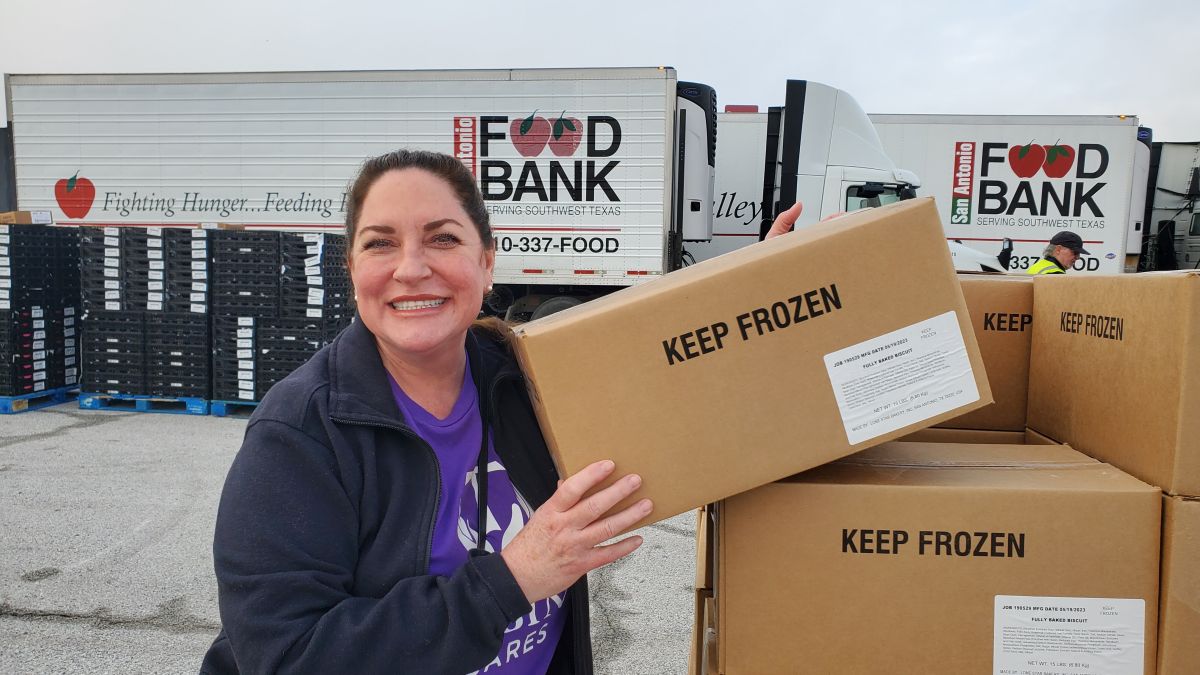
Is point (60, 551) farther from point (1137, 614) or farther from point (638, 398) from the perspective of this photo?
point (1137, 614)

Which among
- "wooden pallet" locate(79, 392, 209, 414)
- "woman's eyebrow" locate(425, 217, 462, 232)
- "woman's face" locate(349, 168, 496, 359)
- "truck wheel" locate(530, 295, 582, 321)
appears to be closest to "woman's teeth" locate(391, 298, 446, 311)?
"woman's face" locate(349, 168, 496, 359)

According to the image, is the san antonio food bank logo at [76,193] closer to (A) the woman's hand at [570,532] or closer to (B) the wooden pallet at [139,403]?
(B) the wooden pallet at [139,403]

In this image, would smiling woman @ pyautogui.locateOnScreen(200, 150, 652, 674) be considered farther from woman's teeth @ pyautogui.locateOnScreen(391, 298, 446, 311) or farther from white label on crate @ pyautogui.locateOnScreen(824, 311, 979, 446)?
white label on crate @ pyautogui.locateOnScreen(824, 311, 979, 446)

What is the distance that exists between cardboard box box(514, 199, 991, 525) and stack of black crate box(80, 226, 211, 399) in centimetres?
665

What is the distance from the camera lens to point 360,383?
1.24 metres

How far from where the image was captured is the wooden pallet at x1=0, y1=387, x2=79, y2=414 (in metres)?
6.59

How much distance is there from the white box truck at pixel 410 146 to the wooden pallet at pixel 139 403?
2462mm

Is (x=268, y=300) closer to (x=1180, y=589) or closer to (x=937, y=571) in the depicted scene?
(x=937, y=571)

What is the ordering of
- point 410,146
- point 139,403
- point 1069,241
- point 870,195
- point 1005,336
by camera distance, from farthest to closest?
point 410,146, point 870,195, point 139,403, point 1069,241, point 1005,336

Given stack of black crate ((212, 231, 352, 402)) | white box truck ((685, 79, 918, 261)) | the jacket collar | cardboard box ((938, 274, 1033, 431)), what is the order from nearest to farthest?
1. the jacket collar
2. cardboard box ((938, 274, 1033, 431))
3. stack of black crate ((212, 231, 352, 402))
4. white box truck ((685, 79, 918, 261))

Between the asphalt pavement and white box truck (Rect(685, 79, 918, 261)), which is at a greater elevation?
white box truck (Rect(685, 79, 918, 261))

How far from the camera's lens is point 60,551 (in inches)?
143

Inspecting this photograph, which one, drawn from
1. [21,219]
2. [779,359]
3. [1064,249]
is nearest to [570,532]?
[779,359]

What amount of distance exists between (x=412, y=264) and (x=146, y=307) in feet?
21.8
